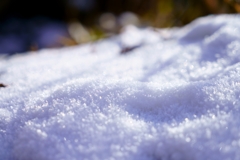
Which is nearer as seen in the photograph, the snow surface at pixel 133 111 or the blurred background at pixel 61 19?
the snow surface at pixel 133 111

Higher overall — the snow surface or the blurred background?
the blurred background

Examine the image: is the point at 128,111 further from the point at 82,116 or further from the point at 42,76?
the point at 42,76

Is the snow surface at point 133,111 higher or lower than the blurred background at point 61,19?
lower

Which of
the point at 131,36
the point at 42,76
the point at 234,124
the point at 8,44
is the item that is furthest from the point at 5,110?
the point at 8,44

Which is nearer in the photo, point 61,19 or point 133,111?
point 133,111

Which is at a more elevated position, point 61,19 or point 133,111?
point 61,19
